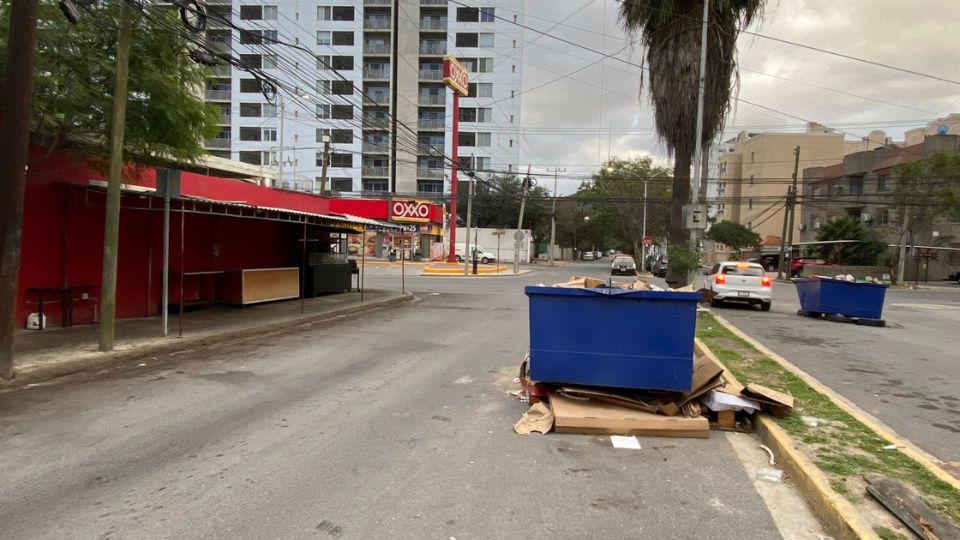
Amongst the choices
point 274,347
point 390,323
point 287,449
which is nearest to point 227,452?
point 287,449

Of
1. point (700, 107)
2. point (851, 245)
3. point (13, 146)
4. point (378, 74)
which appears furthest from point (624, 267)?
point (378, 74)

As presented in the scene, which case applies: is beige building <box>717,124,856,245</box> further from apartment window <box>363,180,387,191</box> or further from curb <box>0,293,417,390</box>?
curb <box>0,293,417,390</box>

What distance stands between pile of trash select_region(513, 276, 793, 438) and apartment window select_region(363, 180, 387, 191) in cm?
6704

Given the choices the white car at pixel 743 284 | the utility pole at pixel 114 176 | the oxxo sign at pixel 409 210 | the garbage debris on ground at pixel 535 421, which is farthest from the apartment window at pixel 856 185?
the utility pole at pixel 114 176

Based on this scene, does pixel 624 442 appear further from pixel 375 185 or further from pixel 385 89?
pixel 385 89

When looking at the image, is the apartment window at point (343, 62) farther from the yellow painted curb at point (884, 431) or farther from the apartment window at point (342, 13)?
the yellow painted curb at point (884, 431)

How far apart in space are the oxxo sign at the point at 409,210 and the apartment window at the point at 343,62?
118ft

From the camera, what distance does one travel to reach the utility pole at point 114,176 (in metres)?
8.62

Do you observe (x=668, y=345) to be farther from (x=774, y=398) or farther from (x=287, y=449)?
(x=287, y=449)

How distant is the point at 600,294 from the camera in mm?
5934

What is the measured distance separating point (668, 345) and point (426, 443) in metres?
2.45

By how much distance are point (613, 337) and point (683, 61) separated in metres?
13.4

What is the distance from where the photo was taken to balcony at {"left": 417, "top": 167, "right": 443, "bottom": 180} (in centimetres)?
7150

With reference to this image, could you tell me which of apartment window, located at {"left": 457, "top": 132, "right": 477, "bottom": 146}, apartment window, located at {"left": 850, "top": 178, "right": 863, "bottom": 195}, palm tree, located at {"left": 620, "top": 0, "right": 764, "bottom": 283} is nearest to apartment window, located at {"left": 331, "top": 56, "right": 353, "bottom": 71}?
apartment window, located at {"left": 457, "top": 132, "right": 477, "bottom": 146}
